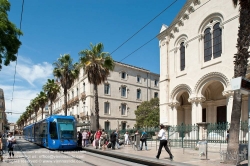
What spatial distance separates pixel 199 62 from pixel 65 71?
1912cm

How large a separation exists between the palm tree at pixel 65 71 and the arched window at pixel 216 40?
19488mm

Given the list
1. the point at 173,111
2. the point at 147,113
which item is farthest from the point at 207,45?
the point at 147,113

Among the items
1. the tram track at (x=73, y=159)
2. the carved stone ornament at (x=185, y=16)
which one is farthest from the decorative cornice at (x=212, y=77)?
the tram track at (x=73, y=159)

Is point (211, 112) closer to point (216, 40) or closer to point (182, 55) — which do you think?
point (182, 55)

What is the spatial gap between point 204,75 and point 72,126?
42.4 feet

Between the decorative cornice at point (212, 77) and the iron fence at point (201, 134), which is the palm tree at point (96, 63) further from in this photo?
the iron fence at point (201, 134)

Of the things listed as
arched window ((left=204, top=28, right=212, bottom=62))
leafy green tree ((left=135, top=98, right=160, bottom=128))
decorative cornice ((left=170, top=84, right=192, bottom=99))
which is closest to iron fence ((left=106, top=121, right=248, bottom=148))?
decorative cornice ((left=170, top=84, right=192, bottom=99))

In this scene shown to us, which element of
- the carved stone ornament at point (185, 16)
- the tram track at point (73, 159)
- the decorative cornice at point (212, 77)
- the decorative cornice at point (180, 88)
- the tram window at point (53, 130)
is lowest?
the tram track at point (73, 159)

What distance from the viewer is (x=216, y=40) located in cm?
2564

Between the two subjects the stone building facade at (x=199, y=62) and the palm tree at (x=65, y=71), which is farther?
the palm tree at (x=65, y=71)

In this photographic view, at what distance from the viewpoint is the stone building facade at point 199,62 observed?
2400 cm

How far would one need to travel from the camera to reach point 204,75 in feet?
85.1

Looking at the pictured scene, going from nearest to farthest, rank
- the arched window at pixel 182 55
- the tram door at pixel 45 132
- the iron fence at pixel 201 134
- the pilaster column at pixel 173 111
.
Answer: the iron fence at pixel 201 134 < the tram door at pixel 45 132 < the arched window at pixel 182 55 < the pilaster column at pixel 173 111

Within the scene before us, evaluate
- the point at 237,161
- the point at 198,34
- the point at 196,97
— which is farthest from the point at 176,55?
the point at 237,161
